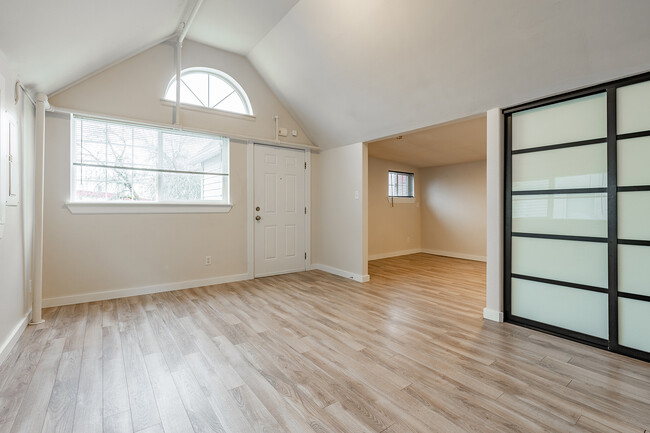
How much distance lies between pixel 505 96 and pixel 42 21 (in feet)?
12.1

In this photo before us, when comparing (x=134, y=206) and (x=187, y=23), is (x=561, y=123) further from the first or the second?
(x=134, y=206)

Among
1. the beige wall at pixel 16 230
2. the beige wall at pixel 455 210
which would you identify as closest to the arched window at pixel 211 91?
the beige wall at pixel 16 230

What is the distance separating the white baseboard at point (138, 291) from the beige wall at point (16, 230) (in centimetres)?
45

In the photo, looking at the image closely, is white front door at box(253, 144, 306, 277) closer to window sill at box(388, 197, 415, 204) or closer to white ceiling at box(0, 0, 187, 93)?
white ceiling at box(0, 0, 187, 93)

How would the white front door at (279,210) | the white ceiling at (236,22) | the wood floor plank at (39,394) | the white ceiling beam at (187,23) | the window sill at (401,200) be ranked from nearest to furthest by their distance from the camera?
1. the wood floor plank at (39,394)
2. the white ceiling beam at (187,23)
3. the white ceiling at (236,22)
4. the white front door at (279,210)
5. the window sill at (401,200)

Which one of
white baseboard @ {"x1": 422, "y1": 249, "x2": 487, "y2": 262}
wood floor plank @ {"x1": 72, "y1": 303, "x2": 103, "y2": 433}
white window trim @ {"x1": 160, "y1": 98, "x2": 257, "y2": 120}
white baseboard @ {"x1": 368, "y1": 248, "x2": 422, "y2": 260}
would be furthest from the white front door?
white baseboard @ {"x1": 422, "y1": 249, "x2": 487, "y2": 262}

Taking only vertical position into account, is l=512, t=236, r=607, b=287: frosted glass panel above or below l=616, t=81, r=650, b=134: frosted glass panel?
below

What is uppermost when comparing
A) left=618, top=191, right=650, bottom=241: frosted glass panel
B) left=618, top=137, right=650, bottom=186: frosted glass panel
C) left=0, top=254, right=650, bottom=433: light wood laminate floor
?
left=618, top=137, right=650, bottom=186: frosted glass panel

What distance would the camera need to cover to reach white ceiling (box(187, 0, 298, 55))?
3.31 meters

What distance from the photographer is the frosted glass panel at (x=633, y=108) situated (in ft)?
7.06

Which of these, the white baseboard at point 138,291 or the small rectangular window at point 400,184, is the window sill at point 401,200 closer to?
the small rectangular window at point 400,184

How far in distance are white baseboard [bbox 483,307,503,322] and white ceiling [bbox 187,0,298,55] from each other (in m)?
3.84

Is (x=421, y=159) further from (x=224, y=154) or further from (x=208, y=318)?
(x=208, y=318)

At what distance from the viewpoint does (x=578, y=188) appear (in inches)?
98.5
